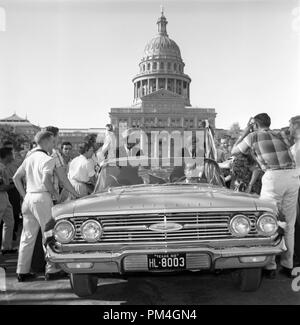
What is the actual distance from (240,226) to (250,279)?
78 centimetres

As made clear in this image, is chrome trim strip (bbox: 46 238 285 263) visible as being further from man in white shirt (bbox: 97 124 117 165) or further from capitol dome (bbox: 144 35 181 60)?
capitol dome (bbox: 144 35 181 60)

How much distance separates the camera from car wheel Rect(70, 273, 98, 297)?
14.1 ft

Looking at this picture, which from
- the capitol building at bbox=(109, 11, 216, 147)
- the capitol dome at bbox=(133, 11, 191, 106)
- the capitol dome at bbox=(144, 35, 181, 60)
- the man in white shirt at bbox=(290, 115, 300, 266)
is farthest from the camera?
the capitol dome at bbox=(144, 35, 181, 60)

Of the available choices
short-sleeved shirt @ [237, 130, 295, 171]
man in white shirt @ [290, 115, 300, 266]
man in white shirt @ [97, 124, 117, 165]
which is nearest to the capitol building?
man in white shirt @ [97, 124, 117, 165]

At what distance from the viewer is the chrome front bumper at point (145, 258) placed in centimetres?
373

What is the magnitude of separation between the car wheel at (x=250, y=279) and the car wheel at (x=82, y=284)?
1504 mm

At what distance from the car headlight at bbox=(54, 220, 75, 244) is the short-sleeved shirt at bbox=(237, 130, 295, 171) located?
2699 millimetres

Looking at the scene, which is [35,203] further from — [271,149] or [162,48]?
[162,48]

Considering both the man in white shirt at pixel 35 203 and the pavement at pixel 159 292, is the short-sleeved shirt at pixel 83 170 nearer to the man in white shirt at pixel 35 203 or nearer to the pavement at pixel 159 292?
the man in white shirt at pixel 35 203

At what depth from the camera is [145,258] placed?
3725 millimetres

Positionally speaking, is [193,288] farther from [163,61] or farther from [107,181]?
[163,61]

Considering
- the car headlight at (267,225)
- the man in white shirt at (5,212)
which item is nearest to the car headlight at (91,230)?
the car headlight at (267,225)

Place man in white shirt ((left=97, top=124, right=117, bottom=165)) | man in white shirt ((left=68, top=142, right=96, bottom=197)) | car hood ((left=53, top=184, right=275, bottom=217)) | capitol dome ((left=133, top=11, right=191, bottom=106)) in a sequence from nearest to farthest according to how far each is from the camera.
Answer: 1. car hood ((left=53, top=184, right=275, bottom=217))
2. man in white shirt ((left=68, top=142, right=96, bottom=197))
3. man in white shirt ((left=97, top=124, right=117, bottom=165))
4. capitol dome ((left=133, top=11, right=191, bottom=106))
